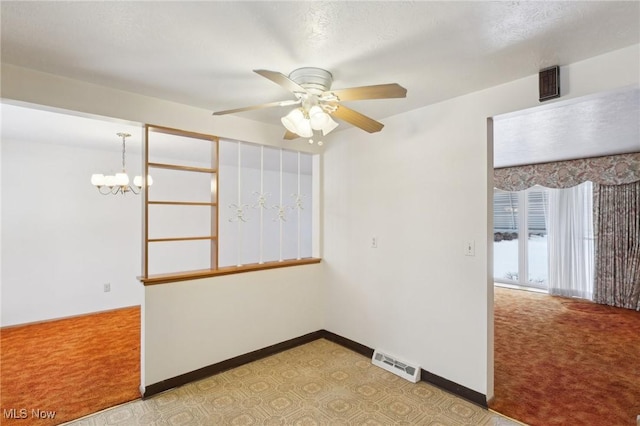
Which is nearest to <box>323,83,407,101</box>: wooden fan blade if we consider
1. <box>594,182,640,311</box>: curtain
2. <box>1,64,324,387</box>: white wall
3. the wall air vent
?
<box>1,64,324,387</box>: white wall

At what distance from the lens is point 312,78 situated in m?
1.98

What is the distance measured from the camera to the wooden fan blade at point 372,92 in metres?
1.64

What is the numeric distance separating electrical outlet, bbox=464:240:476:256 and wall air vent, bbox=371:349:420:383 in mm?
1120

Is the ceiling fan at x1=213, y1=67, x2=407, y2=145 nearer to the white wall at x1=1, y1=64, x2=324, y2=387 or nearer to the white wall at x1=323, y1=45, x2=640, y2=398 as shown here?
the white wall at x1=323, y1=45, x2=640, y2=398

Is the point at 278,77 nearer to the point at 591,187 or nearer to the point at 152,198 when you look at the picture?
the point at 152,198

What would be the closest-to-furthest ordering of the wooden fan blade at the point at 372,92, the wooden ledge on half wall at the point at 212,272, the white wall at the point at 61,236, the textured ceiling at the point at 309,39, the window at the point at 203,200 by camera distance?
the textured ceiling at the point at 309,39 < the wooden fan blade at the point at 372,92 < the wooden ledge on half wall at the point at 212,272 < the white wall at the point at 61,236 < the window at the point at 203,200

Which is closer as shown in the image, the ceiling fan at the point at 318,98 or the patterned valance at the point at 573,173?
the ceiling fan at the point at 318,98

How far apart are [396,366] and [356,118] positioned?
7.28ft

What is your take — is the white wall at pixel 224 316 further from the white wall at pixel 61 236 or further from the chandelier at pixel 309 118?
the white wall at pixel 61 236

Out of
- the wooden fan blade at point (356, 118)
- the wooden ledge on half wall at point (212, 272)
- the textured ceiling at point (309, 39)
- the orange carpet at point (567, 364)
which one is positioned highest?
the textured ceiling at point (309, 39)

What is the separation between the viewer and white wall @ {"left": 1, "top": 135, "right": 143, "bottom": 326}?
404 cm

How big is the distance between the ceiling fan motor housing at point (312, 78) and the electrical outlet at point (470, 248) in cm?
159

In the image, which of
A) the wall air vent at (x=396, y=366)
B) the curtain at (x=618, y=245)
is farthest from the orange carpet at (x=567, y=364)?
the wall air vent at (x=396, y=366)

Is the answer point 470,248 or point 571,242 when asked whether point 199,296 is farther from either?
point 571,242
